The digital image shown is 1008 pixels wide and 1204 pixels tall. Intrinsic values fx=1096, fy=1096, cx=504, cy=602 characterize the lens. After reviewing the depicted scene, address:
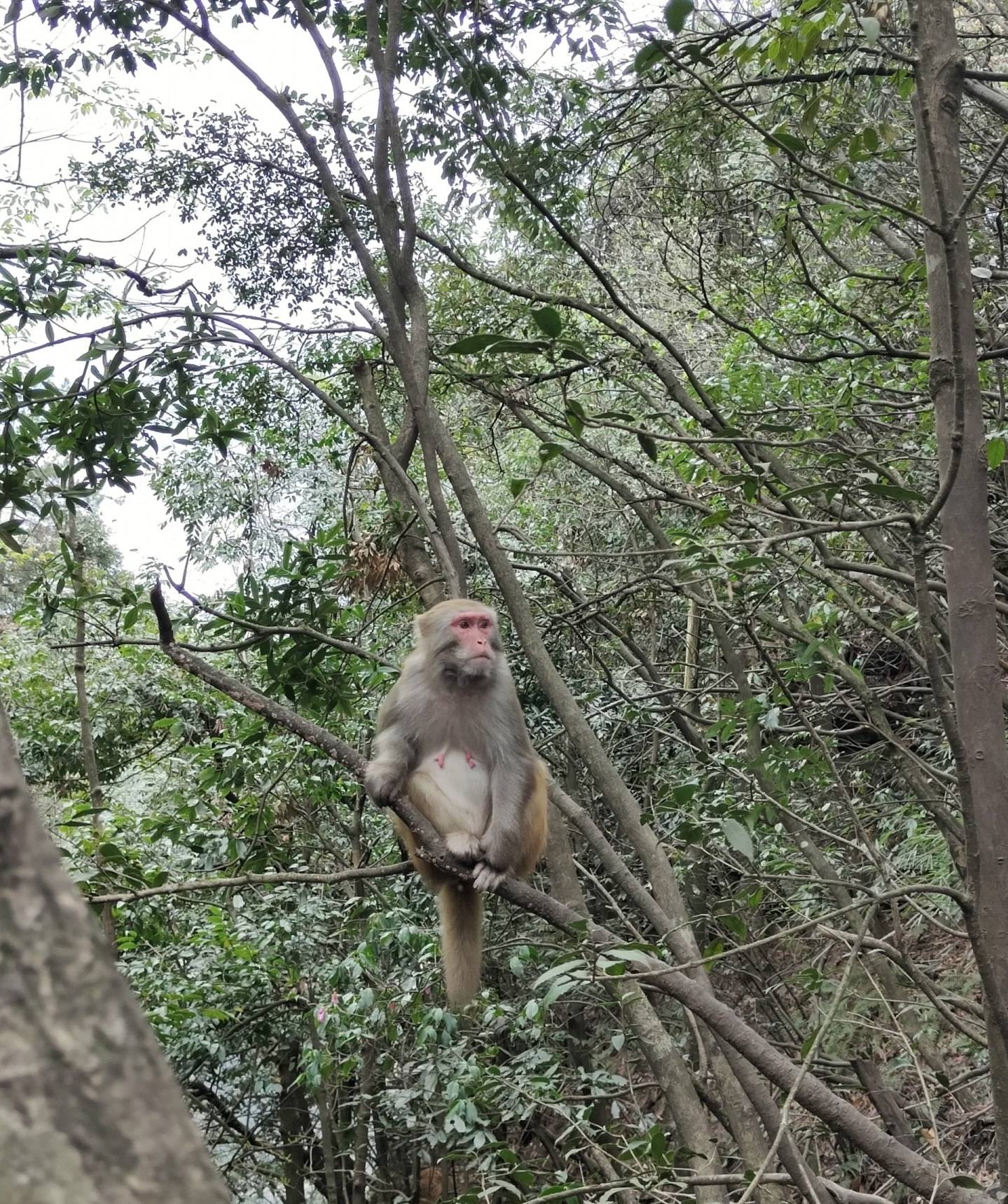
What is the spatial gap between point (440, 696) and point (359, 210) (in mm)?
3699

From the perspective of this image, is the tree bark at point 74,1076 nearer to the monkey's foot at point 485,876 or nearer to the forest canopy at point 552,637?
the forest canopy at point 552,637

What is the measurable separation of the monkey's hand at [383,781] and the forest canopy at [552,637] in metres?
0.37

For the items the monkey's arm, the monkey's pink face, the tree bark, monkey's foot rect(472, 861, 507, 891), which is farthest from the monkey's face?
the tree bark

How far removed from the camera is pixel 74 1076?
461 mm

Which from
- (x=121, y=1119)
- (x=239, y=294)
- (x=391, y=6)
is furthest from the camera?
(x=239, y=294)

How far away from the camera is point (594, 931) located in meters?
2.46

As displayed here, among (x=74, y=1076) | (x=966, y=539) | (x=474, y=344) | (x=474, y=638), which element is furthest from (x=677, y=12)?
(x=474, y=638)

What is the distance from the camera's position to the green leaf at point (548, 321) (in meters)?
1.90

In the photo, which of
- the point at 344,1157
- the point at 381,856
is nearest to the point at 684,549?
the point at 381,856

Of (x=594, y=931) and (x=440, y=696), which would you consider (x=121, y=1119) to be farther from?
(x=440, y=696)

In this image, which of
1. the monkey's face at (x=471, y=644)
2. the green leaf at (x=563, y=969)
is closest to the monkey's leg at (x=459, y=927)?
the monkey's face at (x=471, y=644)

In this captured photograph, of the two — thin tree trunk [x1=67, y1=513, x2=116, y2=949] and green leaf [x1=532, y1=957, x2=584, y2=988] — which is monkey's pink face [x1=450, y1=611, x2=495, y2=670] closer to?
thin tree trunk [x1=67, y1=513, x2=116, y2=949]

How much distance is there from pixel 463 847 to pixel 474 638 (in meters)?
0.74

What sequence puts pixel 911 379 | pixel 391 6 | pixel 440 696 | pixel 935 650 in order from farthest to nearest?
pixel 911 379 < pixel 440 696 < pixel 391 6 < pixel 935 650
